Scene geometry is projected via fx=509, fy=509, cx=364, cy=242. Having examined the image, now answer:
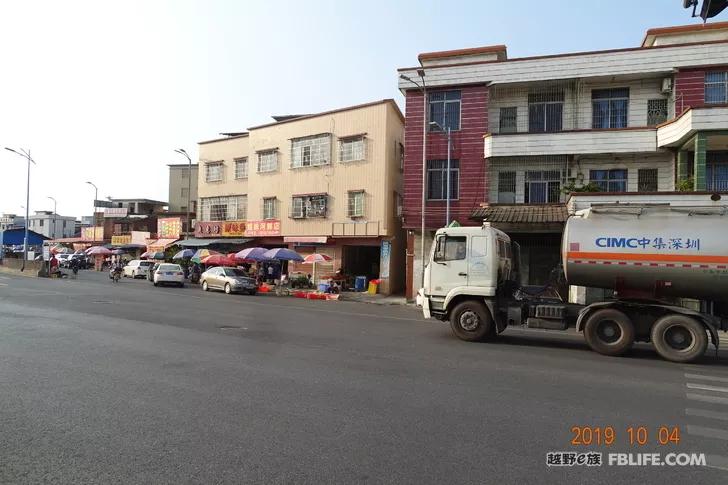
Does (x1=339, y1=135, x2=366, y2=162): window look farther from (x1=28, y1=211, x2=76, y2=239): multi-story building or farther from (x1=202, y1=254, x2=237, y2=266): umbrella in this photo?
(x1=28, y1=211, x2=76, y2=239): multi-story building

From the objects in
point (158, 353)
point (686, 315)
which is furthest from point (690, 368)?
point (158, 353)

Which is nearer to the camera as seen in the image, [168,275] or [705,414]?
[705,414]

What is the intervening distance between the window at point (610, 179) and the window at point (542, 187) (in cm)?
157

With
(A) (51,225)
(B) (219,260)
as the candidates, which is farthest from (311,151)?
(A) (51,225)

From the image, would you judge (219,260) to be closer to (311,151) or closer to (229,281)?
(229,281)

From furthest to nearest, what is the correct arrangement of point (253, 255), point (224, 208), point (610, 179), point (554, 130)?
point (224, 208) < point (253, 255) < point (554, 130) < point (610, 179)

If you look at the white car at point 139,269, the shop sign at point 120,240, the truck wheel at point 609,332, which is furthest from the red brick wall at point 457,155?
the shop sign at point 120,240

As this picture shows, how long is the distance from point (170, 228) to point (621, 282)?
143 ft

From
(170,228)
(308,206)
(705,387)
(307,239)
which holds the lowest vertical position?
(705,387)

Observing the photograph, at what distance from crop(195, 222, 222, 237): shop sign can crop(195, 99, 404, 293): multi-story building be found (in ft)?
0.27

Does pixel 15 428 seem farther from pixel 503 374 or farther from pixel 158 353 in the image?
pixel 503 374

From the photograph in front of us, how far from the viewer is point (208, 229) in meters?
39.1

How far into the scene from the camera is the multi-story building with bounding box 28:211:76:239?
332ft

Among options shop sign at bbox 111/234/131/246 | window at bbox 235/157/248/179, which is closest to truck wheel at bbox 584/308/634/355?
window at bbox 235/157/248/179
